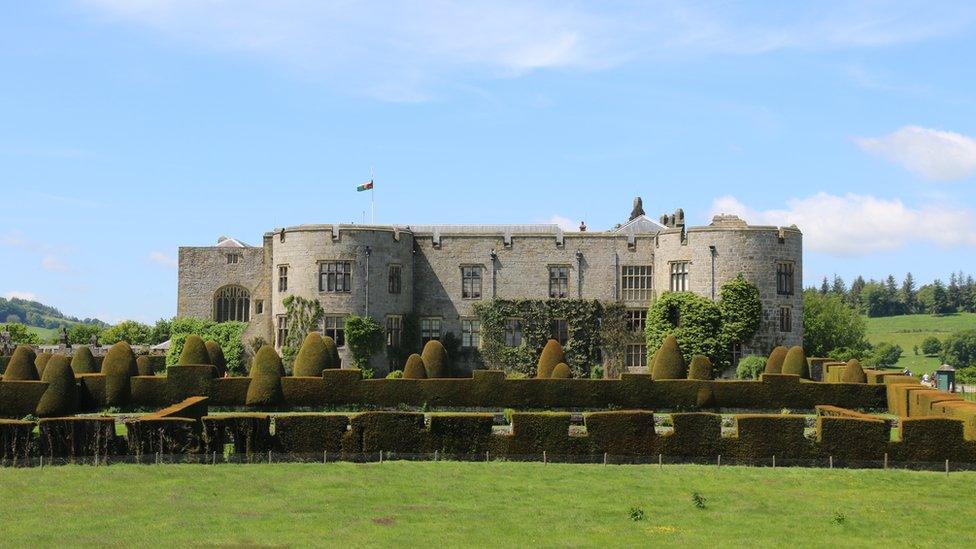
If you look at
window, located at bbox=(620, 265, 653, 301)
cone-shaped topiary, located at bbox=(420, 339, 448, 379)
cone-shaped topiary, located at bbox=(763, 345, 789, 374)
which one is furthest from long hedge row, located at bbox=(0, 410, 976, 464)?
window, located at bbox=(620, 265, 653, 301)

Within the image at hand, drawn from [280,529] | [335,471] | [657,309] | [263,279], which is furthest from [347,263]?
[280,529]

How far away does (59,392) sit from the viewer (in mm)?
40906

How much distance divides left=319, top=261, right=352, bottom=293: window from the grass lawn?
23.3 metres

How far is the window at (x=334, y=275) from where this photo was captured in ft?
171

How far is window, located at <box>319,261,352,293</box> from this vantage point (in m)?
52.1

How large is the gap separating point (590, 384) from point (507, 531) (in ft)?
72.3

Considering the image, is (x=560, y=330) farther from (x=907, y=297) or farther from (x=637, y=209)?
(x=907, y=297)

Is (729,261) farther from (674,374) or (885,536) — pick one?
(885,536)

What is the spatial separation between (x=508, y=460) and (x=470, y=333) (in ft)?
79.3

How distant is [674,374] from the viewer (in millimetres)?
45781

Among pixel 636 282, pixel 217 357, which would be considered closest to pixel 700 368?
pixel 636 282

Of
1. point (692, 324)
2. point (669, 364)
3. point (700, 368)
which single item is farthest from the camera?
point (692, 324)

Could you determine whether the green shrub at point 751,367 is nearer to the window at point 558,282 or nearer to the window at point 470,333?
the window at point 558,282

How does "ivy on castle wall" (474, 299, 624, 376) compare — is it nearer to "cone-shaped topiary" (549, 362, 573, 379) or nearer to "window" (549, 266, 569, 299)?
"window" (549, 266, 569, 299)
